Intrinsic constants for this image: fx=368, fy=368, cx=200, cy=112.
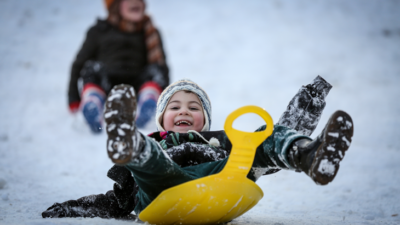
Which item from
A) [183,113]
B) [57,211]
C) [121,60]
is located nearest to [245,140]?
[183,113]

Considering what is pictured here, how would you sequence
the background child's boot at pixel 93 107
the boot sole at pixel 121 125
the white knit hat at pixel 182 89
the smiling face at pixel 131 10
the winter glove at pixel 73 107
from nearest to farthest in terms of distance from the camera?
the boot sole at pixel 121 125, the white knit hat at pixel 182 89, the background child's boot at pixel 93 107, the winter glove at pixel 73 107, the smiling face at pixel 131 10

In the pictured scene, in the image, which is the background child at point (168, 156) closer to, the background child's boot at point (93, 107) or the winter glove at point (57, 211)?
the winter glove at point (57, 211)

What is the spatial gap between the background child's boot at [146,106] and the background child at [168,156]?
5.80 feet

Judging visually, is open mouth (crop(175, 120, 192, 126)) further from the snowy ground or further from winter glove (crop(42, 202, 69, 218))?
winter glove (crop(42, 202, 69, 218))

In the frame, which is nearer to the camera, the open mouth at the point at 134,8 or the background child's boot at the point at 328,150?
the background child's boot at the point at 328,150

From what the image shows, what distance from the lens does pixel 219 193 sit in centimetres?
108

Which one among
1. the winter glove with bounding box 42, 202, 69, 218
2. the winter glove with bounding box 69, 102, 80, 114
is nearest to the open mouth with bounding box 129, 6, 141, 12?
the winter glove with bounding box 69, 102, 80, 114

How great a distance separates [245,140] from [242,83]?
4120 mm

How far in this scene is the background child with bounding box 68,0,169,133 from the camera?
144 inches

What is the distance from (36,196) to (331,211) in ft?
4.74

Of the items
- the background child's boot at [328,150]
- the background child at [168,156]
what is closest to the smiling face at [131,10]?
the background child at [168,156]

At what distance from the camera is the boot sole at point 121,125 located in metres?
0.97

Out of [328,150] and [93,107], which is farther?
[93,107]

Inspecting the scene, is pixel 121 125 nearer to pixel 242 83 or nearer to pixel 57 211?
pixel 57 211
